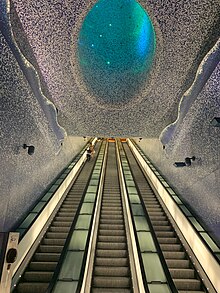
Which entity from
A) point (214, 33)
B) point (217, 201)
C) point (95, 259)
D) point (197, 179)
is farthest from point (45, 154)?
point (214, 33)

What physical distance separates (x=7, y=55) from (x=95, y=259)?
366 centimetres

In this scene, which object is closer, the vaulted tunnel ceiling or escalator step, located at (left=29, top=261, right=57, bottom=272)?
the vaulted tunnel ceiling

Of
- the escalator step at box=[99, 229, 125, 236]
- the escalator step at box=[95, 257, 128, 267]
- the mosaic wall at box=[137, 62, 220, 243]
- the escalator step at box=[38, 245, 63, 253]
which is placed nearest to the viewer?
the mosaic wall at box=[137, 62, 220, 243]

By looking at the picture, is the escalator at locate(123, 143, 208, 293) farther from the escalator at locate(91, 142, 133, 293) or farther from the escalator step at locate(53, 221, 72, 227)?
the escalator step at locate(53, 221, 72, 227)

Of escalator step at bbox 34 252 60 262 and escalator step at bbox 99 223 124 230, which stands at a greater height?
escalator step at bbox 99 223 124 230

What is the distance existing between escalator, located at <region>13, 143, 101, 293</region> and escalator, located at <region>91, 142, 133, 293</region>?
720 mm

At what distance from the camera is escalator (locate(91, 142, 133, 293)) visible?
13.7 feet

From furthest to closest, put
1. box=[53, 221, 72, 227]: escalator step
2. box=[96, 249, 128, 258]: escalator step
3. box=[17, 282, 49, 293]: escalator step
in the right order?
box=[53, 221, 72, 227]: escalator step
box=[96, 249, 128, 258]: escalator step
box=[17, 282, 49, 293]: escalator step

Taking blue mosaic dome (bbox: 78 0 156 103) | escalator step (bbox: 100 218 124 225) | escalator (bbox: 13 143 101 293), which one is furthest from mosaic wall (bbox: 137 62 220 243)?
escalator (bbox: 13 143 101 293)

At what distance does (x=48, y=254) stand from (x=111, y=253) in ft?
3.85

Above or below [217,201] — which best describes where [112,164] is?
above

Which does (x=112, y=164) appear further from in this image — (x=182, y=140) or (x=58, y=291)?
(x=58, y=291)

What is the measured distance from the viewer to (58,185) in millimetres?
6922

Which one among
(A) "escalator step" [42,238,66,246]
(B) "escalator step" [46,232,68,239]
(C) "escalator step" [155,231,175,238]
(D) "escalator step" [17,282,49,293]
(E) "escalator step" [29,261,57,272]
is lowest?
(D) "escalator step" [17,282,49,293]
